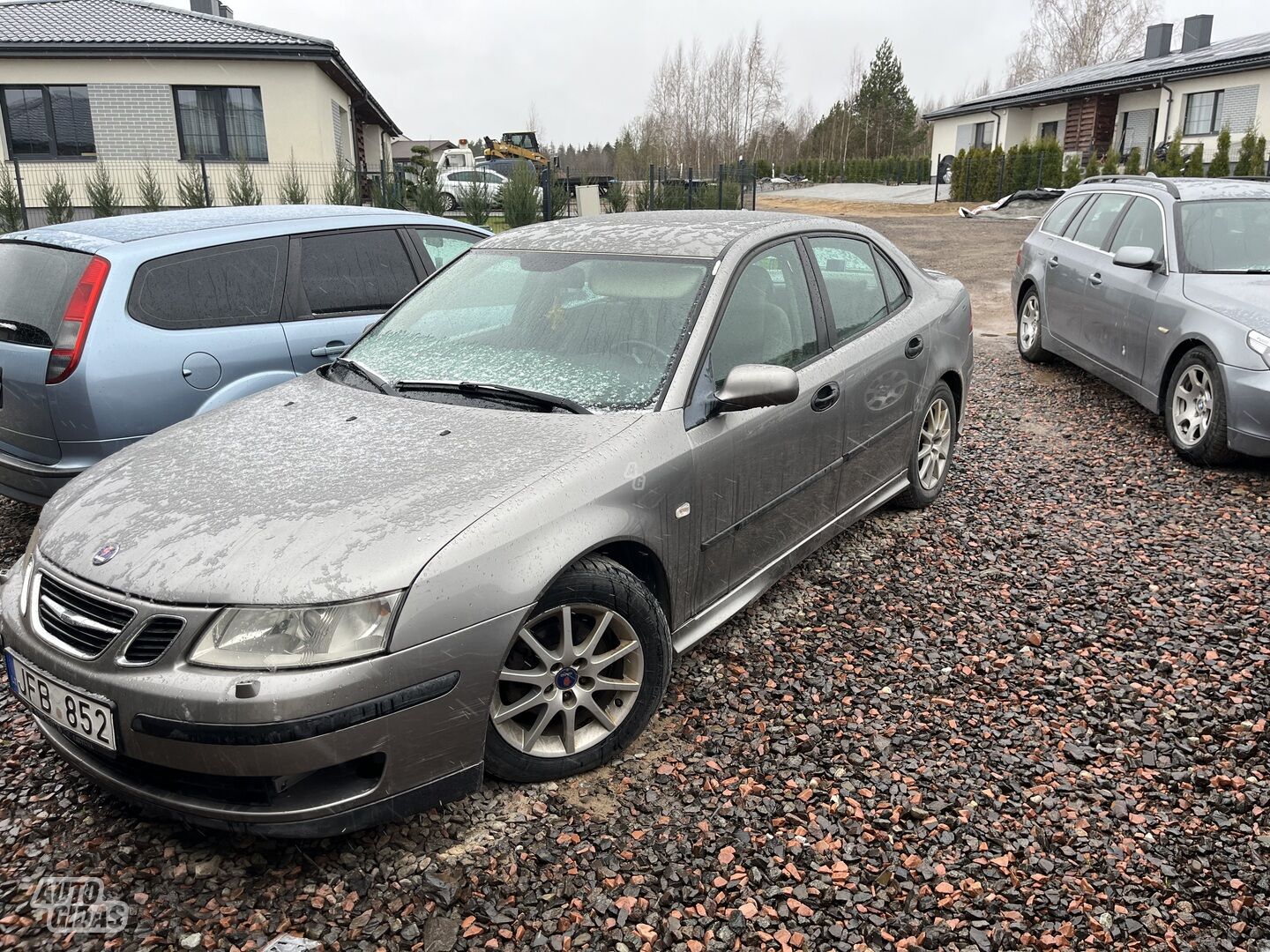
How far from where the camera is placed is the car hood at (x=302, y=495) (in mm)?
2371

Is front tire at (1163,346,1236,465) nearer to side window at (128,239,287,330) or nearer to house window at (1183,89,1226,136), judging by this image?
side window at (128,239,287,330)

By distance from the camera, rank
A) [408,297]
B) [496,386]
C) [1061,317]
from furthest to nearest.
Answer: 1. [1061,317]
2. [408,297]
3. [496,386]

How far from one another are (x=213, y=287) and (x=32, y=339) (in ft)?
2.71

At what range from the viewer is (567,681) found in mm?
2814

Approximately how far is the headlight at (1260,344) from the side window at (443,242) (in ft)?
15.2

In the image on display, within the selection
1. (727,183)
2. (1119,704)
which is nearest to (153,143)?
(727,183)

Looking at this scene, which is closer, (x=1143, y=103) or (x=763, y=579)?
(x=763, y=579)

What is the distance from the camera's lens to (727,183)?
2505 cm

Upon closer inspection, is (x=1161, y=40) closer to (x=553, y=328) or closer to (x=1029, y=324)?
(x=1029, y=324)

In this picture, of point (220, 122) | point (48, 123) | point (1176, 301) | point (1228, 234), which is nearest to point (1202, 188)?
point (1228, 234)

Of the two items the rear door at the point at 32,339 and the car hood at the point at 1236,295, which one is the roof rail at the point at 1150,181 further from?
the rear door at the point at 32,339

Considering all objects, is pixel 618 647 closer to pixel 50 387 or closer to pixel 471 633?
pixel 471 633

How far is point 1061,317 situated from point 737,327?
5.59 meters

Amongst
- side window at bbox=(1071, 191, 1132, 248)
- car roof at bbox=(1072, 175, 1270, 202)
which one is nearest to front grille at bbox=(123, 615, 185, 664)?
car roof at bbox=(1072, 175, 1270, 202)
